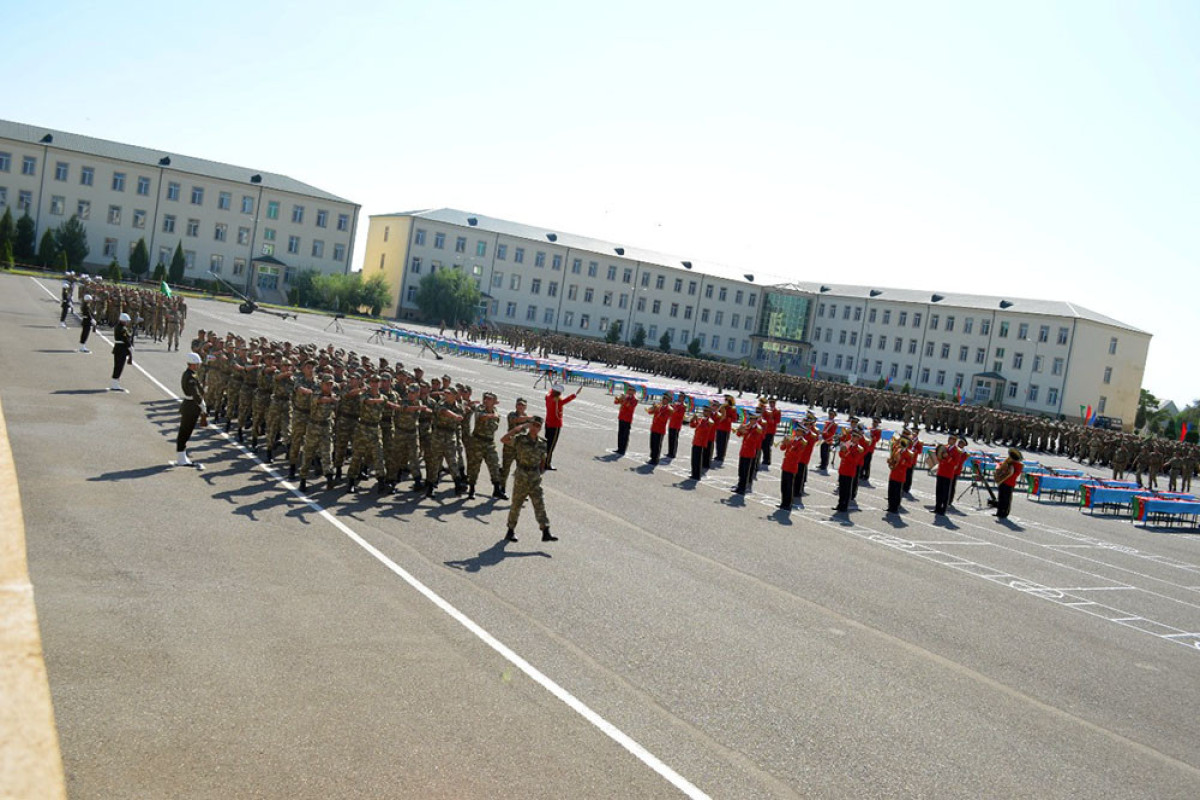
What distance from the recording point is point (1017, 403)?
8462cm

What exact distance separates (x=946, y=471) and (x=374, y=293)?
68750 mm

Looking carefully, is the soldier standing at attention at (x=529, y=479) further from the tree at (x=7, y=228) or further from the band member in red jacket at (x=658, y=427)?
the tree at (x=7, y=228)

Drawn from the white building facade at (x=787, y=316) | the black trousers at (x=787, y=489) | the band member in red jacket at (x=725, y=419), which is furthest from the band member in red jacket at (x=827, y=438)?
the white building facade at (x=787, y=316)

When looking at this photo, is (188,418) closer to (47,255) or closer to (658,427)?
(658,427)

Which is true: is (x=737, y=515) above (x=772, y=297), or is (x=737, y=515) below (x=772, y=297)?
below

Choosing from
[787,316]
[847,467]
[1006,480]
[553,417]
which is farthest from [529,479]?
[787,316]

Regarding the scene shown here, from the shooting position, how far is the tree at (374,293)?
277 ft

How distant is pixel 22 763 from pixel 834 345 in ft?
334

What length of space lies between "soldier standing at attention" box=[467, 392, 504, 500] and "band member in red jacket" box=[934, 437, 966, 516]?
11.8 m

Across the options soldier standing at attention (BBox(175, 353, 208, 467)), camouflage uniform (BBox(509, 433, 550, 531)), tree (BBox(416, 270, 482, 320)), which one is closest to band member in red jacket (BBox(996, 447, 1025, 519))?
camouflage uniform (BBox(509, 433, 550, 531))

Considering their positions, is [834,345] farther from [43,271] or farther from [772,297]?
[43,271]

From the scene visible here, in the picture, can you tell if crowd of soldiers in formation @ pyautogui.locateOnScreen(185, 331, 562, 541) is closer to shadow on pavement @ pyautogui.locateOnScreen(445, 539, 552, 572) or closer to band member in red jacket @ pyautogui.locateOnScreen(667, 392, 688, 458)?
shadow on pavement @ pyautogui.locateOnScreen(445, 539, 552, 572)

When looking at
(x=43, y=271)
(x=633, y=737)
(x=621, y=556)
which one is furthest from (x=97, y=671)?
(x=43, y=271)

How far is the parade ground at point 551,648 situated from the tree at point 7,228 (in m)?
64.3
